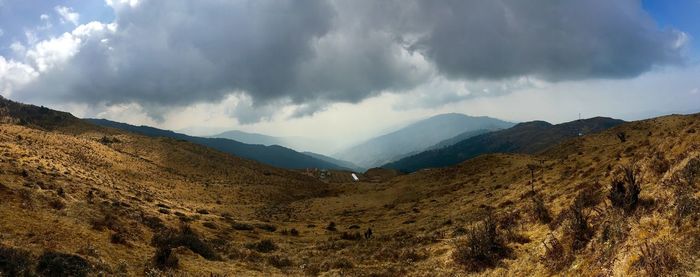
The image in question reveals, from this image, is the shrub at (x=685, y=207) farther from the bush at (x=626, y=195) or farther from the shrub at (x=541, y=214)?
the shrub at (x=541, y=214)

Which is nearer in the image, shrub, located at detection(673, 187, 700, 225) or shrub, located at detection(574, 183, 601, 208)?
shrub, located at detection(673, 187, 700, 225)

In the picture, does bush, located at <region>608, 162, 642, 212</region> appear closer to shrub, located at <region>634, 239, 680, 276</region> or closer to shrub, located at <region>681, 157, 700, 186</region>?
shrub, located at <region>681, 157, 700, 186</region>

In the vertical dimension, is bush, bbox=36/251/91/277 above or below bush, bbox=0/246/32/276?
below

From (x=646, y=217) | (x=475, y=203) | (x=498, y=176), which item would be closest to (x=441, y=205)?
(x=475, y=203)

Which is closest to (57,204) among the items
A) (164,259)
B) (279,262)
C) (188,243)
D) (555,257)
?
(188,243)

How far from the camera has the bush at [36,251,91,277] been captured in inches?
508

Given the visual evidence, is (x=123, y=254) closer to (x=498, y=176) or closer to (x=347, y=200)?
(x=498, y=176)

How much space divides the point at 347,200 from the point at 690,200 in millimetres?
66183

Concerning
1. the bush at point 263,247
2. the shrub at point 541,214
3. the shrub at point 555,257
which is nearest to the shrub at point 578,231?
the shrub at point 555,257

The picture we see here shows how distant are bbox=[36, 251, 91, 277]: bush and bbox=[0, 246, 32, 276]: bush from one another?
13.9 inches

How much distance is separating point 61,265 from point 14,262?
1262 mm

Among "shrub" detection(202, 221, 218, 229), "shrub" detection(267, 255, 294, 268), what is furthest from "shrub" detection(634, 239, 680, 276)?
"shrub" detection(202, 221, 218, 229)

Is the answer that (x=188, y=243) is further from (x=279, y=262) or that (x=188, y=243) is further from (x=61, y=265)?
(x=61, y=265)

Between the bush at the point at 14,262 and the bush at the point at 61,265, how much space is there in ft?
1.16
